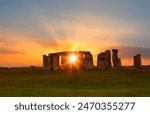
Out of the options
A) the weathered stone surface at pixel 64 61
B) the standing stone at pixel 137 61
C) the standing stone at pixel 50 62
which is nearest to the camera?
the weathered stone surface at pixel 64 61

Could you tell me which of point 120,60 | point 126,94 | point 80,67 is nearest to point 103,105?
point 126,94

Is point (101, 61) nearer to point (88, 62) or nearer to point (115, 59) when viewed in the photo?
point (88, 62)

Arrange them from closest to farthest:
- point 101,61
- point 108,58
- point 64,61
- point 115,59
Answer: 1. point 101,61
2. point 108,58
3. point 115,59
4. point 64,61

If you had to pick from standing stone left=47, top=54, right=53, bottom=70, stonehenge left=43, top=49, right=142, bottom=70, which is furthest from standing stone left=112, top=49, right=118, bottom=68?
standing stone left=47, top=54, right=53, bottom=70

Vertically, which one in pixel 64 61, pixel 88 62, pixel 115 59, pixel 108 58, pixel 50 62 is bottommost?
pixel 88 62

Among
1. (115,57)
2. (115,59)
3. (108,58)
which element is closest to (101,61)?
(108,58)

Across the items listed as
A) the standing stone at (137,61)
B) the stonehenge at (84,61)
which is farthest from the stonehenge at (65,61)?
the standing stone at (137,61)

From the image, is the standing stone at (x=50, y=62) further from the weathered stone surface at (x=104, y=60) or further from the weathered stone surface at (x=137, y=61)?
the weathered stone surface at (x=137, y=61)

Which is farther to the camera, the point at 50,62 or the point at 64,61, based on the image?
the point at 64,61

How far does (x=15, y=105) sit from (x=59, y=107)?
2.55 m

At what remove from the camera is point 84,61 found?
80.6m

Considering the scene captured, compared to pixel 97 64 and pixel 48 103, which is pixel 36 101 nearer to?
pixel 48 103

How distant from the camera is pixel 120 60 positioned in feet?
278

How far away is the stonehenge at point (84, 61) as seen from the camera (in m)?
79.7
